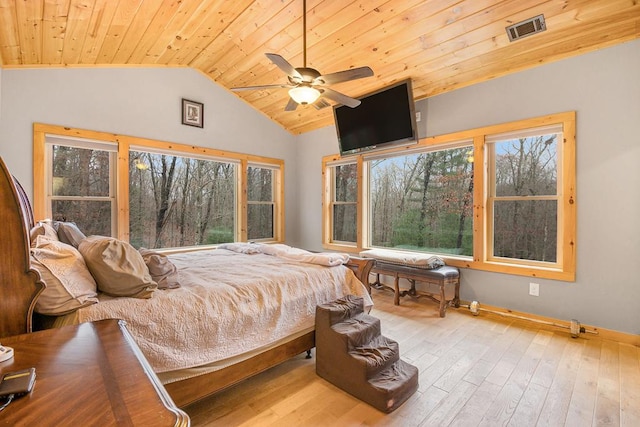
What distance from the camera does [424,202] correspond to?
14.3 feet

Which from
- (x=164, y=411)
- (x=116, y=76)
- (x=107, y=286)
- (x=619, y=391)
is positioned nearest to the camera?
(x=164, y=411)

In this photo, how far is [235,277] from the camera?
2256mm

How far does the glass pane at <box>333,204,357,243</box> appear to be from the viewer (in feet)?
16.9

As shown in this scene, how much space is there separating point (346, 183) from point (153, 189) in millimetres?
2971

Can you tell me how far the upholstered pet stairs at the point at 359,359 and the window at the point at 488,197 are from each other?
2122 mm

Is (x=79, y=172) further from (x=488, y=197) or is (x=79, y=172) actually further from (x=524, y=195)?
(x=524, y=195)

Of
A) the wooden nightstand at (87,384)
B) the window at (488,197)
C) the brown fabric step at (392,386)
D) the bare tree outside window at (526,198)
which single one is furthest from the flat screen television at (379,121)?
the wooden nightstand at (87,384)

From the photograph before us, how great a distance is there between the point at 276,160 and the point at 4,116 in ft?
11.3

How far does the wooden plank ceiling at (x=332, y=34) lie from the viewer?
260 centimetres

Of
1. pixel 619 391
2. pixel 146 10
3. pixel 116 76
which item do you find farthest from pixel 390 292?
pixel 116 76

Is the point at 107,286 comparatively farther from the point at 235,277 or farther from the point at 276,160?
the point at 276,160

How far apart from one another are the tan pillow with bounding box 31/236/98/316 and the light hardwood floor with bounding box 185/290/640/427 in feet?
3.11

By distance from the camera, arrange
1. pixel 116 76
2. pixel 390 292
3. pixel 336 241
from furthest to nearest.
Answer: pixel 336 241
pixel 390 292
pixel 116 76

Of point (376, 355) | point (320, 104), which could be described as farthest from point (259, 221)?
point (376, 355)
